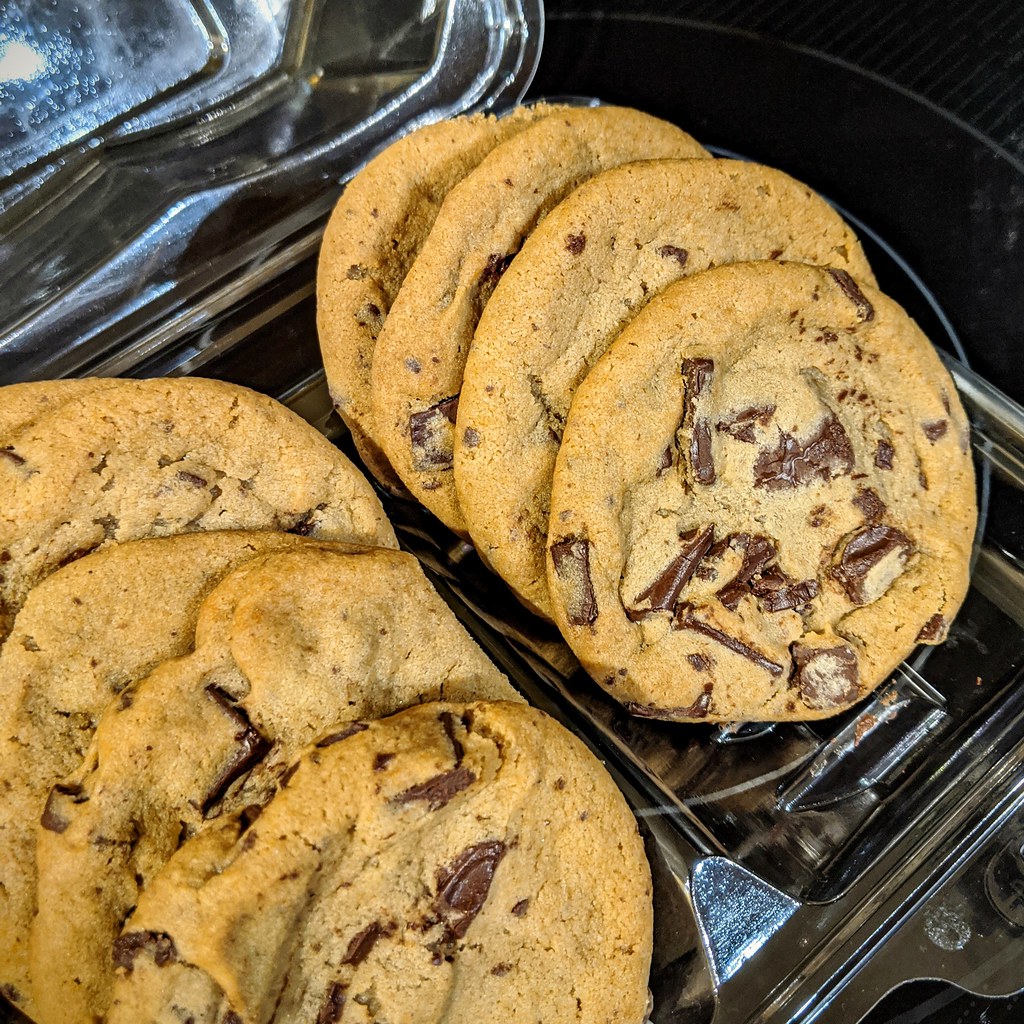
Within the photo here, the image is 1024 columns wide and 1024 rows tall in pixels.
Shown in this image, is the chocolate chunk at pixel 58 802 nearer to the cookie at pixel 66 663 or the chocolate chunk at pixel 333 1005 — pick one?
the cookie at pixel 66 663

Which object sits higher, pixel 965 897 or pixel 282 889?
pixel 282 889

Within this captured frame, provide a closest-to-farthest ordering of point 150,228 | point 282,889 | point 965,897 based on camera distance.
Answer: point 282,889, point 965,897, point 150,228

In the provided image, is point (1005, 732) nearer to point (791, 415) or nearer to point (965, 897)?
point (965, 897)

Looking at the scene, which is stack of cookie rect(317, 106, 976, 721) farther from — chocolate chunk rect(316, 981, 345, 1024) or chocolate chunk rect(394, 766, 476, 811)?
chocolate chunk rect(316, 981, 345, 1024)

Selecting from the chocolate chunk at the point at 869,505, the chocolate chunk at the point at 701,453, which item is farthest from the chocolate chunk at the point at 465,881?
the chocolate chunk at the point at 869,505

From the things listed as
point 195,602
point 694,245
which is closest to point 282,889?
point 195,602

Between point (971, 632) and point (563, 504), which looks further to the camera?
point (971, 632)
